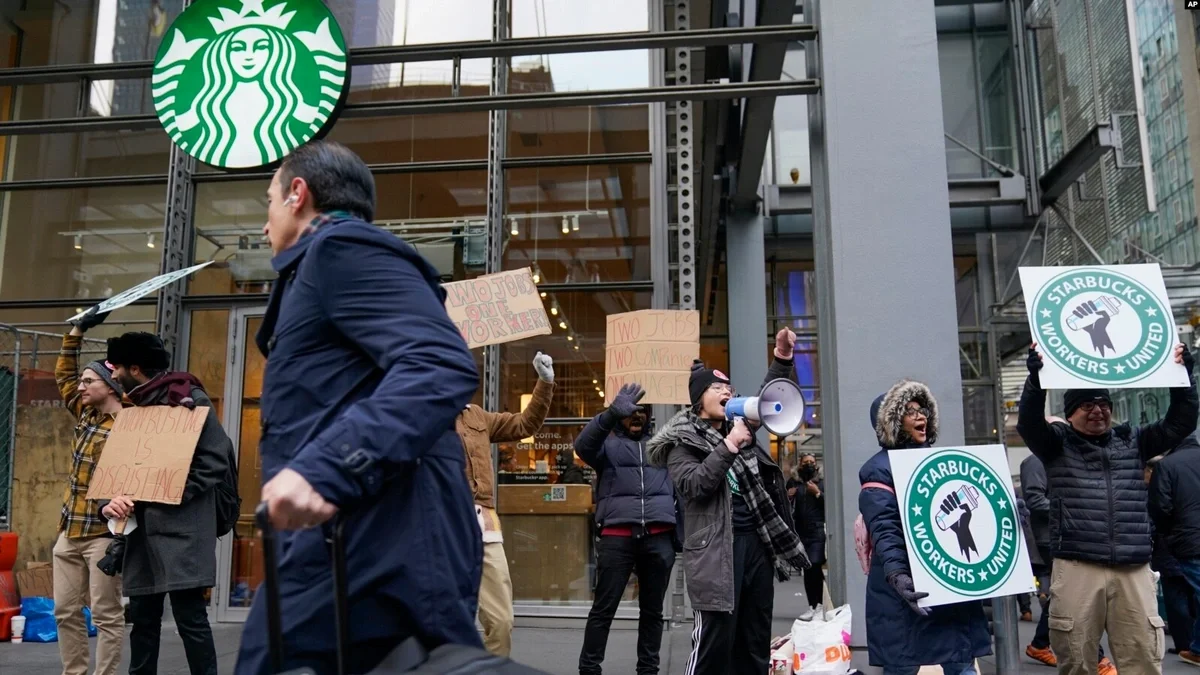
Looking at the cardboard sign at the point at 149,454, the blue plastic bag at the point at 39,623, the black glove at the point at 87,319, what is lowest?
the blue plastic bag at the point at 39,623

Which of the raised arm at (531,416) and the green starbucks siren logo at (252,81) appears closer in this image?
the raised arm at (531,416)

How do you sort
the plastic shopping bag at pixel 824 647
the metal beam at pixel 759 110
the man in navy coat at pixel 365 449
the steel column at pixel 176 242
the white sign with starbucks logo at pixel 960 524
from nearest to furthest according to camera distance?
1. the man in navy coat at pixel 365 449
2. the white sign with starbucks logo at pixel 960 524
3. the plastic shopping bag at pixel 824 647
4. the metal beam at pixel 759 110
5. the steel column at pixel 176 242

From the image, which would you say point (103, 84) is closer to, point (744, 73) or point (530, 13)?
point (530, 13)

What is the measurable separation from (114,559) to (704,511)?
3.08m

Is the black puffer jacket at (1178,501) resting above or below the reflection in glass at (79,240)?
below

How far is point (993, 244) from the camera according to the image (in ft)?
53.0

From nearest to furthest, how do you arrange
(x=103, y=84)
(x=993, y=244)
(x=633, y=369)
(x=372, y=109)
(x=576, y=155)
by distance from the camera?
(x=372, y=109), (x=633, y=369), (x=576, y=155), (x=103, y=84), (x=993, y=244)

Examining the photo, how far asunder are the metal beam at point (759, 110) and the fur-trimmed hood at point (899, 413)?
3766 millimetres

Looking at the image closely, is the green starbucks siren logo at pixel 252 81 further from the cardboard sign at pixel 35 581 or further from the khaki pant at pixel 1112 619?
the khaki pant at pixel 1112 619

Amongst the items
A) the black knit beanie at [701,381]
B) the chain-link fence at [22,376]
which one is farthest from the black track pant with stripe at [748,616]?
the chain-link fence at [22,376]

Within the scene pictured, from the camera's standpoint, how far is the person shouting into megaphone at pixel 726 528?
16.5 feet

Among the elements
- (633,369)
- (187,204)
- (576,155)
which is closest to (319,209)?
(633,369)

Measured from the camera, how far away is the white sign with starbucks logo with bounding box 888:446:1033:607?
171 inches

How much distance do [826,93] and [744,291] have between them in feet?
29.4
